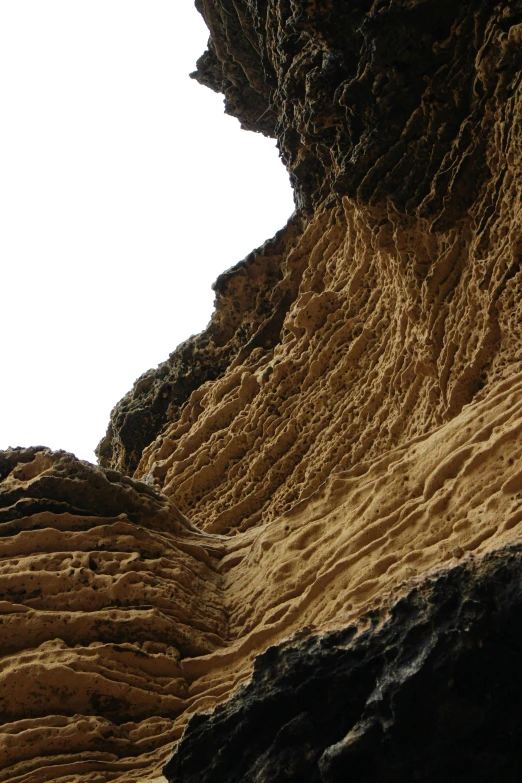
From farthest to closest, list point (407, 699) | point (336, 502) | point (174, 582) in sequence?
1. point (336, 502)
2. point (174, 582)
3. point (407, 699)

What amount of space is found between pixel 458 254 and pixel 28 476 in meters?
4.75

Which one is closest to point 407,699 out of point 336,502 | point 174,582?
point 336,502

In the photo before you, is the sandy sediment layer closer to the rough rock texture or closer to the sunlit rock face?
the sunlit rock face

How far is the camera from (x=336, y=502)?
270 inches

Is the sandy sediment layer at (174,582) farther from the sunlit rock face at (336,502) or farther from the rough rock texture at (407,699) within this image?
the rough rock texture at (407,699)

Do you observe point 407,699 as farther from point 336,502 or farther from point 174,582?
point 174,582

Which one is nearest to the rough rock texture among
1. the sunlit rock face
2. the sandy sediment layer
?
the sunlit rock face

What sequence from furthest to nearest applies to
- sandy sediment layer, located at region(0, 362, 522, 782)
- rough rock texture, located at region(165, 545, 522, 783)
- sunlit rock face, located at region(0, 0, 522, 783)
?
sandy sediment layer, located at region(0, 362, 522, 782) → sunlit rock face, located at region(0, 0, 522, 783) → rough rock texture, located at region(165, 545, 522, 783)

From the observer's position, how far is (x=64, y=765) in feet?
16.2

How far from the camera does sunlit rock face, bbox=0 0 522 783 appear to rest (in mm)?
3879

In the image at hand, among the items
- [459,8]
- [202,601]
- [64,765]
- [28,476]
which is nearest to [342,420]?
[202,601]

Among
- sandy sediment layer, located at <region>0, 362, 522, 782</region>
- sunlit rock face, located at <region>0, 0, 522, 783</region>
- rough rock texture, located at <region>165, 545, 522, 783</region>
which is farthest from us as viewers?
sandy sediment layer, located at <region>0, 362, 522, 782</region>

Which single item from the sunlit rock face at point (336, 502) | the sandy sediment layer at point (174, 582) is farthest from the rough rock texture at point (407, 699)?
the sandy sediment layer at point (174, 582)

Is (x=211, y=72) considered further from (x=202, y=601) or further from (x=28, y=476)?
(x=202, y=601)
